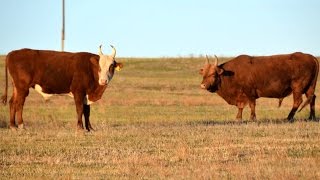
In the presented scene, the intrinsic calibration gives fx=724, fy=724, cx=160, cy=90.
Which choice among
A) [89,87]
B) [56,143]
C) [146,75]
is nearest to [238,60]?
[89,87]

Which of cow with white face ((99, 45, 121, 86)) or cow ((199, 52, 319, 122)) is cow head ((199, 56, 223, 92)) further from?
cow with white face ((99, 45, 121, 86))

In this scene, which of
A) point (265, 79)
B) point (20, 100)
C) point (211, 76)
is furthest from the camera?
point (211, 76)

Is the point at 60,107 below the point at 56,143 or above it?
below

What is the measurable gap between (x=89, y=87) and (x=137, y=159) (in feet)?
24.8

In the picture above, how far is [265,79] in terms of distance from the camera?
24.6 metres

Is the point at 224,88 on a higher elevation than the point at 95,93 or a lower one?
lower

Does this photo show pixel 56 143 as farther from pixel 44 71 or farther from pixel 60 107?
pixel 60 107

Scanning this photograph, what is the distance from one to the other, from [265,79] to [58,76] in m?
7.76

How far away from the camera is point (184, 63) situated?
67.6m

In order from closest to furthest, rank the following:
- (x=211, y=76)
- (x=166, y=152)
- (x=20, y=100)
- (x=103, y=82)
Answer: (x=166, y=152) → (x=103, y=82) → (x=20, y=100) → (x=211, y=76)

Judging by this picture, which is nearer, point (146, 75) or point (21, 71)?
point (21, 71)

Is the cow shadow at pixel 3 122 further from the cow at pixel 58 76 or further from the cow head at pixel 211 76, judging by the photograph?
the cow head at pixel 211 76

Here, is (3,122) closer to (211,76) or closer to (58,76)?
(58,76)

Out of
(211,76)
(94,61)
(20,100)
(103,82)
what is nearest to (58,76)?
(94,61)
